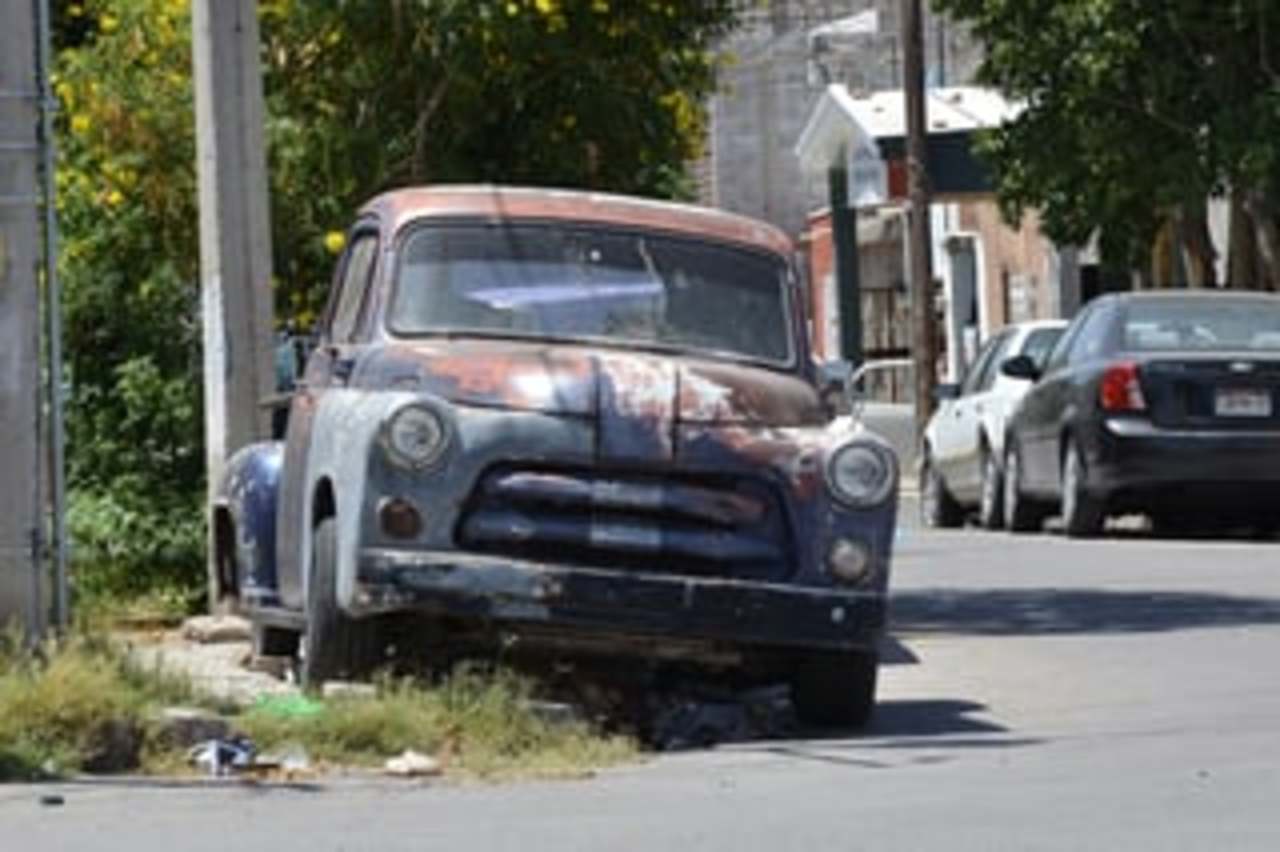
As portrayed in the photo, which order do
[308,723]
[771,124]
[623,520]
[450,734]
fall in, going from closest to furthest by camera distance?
[308,723] → [450,734] → [623,520] → [771,124]

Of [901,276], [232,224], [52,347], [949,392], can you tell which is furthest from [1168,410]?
[901,276]

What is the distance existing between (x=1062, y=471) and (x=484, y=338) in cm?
1068

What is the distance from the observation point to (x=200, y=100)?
15.2 meters

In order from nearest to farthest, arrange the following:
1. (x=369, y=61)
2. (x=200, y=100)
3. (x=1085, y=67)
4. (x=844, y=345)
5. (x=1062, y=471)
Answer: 1. (x=200, y=100)
2. (x=369, y=61)
3. (x=1062, y=471)
4. (x=1085, y=67)
5. (x=844, y=345)

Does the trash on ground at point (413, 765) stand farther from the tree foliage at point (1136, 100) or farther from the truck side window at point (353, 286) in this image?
the tree foliage at point (1136, 100)

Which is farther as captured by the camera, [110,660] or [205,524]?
[205,524]

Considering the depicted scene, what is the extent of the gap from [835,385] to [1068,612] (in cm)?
389

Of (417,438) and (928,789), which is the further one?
(417,438)

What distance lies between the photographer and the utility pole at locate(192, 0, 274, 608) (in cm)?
1513

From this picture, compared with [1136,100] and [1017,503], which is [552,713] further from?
[1136,100]

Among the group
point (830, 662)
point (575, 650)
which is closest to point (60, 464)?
point (575, 650)

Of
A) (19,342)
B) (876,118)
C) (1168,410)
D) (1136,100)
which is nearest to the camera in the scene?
(19,342)

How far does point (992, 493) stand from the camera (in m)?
24.7

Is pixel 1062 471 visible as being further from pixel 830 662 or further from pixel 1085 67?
pixel 830 662
